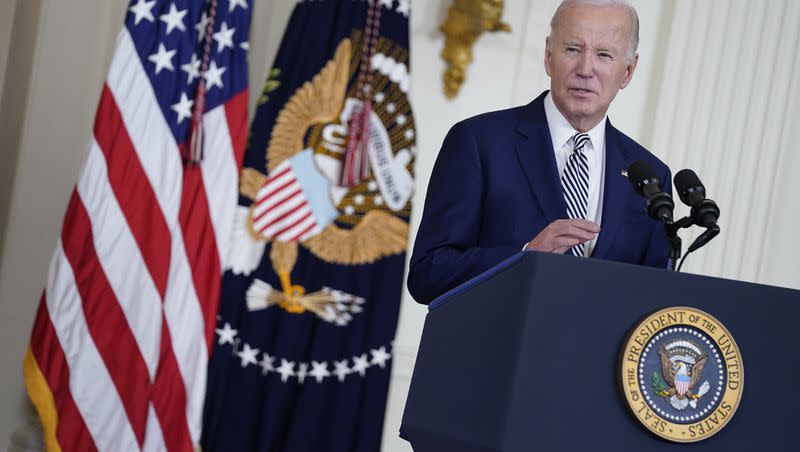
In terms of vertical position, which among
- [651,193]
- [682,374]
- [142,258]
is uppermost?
[651,193]

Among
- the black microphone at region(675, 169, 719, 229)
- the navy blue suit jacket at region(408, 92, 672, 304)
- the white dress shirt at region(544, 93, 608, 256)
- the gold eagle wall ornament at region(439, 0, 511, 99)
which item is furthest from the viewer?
the gold eagle wall ornament at region(439, 0, 511, 99)

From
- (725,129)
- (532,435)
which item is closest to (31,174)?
(725,129)

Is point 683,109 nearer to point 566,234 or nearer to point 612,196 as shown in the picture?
point 612,196

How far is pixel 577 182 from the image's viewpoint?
2168 mm

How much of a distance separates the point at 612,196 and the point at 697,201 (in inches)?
12.5

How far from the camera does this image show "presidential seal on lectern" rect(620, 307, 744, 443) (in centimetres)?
160

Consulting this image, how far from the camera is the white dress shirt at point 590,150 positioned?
2201 mm

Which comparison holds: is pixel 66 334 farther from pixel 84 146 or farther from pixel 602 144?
pixel 602 144

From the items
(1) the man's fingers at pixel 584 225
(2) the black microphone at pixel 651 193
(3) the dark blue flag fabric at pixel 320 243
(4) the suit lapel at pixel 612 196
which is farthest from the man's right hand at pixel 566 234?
(3) the dark blue flag fabric at pixel 320 243

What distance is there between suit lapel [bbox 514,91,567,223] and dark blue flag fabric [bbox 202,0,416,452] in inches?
94.5

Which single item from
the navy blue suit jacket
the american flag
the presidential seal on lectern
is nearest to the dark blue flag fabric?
the american flag

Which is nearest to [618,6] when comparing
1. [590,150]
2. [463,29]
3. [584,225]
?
[590,150]

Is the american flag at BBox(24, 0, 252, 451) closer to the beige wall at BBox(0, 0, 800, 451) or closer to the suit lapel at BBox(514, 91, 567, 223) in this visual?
the beige wall at BBox(0, 0, 800, 451)

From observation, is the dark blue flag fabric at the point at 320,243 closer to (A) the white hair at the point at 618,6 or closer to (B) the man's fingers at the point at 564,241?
(A) the white hair at the point at 618,6
